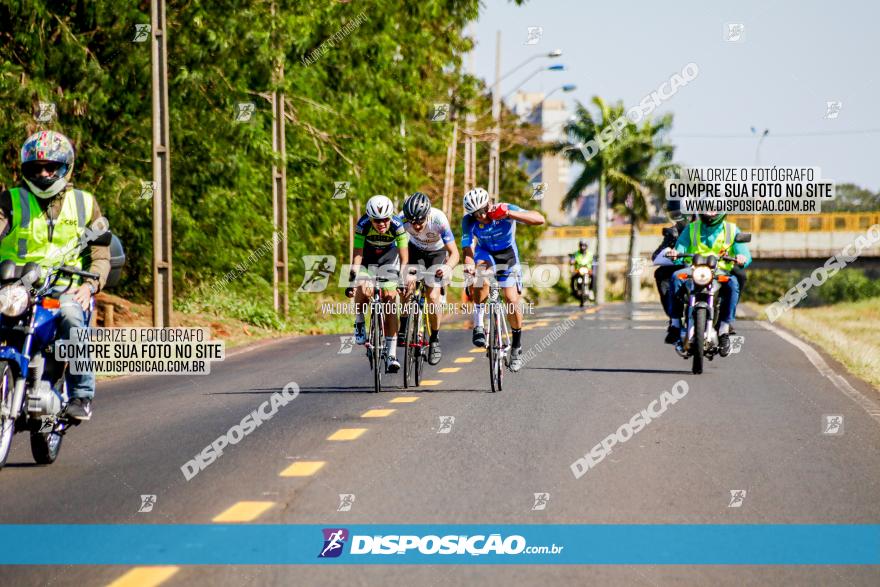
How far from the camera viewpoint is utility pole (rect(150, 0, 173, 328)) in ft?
73.8

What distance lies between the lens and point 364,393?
1474 cm

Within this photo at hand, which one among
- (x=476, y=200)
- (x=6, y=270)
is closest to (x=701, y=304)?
(x=476, y=200)

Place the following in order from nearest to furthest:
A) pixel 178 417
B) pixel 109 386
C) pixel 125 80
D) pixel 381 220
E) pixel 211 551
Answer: pixel 211 551, pixel 178 417, pixel 381 220, pixel 109 386, pixel 125 80

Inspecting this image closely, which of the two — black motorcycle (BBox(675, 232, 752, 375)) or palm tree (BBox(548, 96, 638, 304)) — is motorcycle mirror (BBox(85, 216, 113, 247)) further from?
palm tree (BBox(548, 96, 638, 304))

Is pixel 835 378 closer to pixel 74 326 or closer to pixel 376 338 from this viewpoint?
pixel 376 338

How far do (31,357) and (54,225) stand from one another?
91 centimetres

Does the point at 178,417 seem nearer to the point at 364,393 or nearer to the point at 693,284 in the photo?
the point at 364,393

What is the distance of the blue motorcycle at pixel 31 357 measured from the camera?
8875 mm

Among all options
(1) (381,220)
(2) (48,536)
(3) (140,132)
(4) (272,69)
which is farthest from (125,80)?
(2) (48,536)

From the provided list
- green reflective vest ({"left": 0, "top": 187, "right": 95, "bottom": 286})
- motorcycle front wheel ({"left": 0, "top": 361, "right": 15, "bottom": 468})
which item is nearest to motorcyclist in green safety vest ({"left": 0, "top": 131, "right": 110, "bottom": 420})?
green reflective vest ({"left": 0, "top": 187, "right": 95, "bottom": 286})

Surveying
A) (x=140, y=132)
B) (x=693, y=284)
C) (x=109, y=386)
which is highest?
(x=140, y=132)

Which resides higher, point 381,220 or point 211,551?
point 381,220

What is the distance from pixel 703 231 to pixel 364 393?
507 centimetres

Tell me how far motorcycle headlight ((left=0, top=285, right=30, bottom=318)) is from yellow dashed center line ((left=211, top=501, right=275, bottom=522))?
6.45 feet
